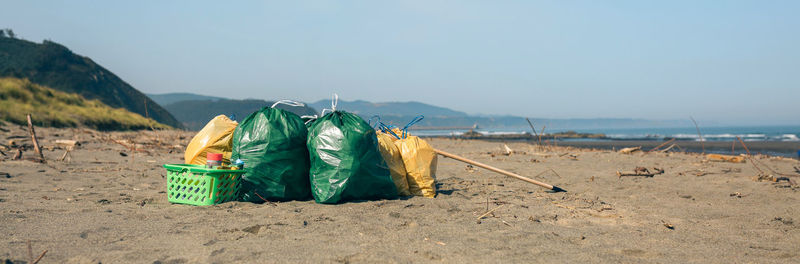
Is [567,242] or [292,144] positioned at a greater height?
[292,144]

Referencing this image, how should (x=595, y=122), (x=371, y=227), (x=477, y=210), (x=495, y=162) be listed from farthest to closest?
(x=595, y=122) < (x=495, y=162) < (x=477, y=210) < (x=371, y=227)

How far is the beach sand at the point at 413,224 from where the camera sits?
2.44 m

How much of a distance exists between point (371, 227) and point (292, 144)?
119 cm

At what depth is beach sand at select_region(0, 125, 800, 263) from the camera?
244 cm

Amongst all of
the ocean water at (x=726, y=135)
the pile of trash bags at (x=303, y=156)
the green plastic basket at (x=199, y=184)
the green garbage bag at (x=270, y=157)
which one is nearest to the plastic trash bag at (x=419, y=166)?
the pile of trash bags at (x=303, y=156)

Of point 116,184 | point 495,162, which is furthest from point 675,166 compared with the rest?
point 116,184

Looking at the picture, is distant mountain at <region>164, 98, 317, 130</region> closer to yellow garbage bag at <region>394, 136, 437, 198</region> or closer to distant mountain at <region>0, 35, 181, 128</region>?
distant mountain at <region>0, 35, 181, 128</region>

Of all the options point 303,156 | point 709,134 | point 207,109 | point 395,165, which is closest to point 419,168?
point 395,165

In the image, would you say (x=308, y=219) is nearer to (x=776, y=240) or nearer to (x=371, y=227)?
(x=371, y=227)

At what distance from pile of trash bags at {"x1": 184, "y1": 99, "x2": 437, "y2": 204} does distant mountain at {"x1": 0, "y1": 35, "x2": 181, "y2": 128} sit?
85.4 feet

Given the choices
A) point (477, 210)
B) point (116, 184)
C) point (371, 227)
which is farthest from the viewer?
point (116, 184)

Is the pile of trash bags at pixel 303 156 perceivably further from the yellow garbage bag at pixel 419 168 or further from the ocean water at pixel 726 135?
the ocean water at pixel 726 135

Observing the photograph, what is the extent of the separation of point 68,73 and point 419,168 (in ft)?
107

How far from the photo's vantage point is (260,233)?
2793mm
